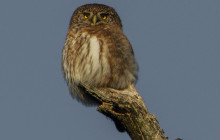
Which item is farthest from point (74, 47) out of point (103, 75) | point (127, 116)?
point (127, 116)

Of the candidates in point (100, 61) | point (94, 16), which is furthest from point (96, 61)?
point (94, 16)

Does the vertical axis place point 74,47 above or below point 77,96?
above

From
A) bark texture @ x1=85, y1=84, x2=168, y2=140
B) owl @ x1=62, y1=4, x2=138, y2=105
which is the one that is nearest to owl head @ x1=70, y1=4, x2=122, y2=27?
owl @ x1=62, y1=4, x2=138, y2=105

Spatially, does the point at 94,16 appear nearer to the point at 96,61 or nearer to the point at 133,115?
the point at 96,61

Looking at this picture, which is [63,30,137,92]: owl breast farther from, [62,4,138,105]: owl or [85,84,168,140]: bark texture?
[85,84,168,140]: bark texture

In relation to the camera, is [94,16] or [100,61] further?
[94,16]

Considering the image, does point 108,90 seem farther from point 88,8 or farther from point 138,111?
point 88,8
